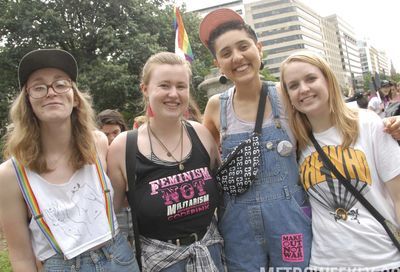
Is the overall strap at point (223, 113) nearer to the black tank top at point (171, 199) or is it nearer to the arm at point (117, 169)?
the black tank top at point (171, 199)

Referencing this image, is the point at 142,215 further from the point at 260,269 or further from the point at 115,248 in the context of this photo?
the point at 260,269

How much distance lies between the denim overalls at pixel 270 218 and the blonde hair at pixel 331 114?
10cm

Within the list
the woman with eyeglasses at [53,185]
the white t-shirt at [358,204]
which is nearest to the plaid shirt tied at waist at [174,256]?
the woman with eyeglasses at [53,185]

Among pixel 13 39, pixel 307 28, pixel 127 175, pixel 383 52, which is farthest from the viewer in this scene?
pixel 383 52

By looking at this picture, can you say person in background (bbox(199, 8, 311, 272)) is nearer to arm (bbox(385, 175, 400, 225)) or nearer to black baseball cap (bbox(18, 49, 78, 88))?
arm (bbox(385, 175, 400, 225))

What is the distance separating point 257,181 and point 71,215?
1161 mm

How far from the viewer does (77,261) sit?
1948 mm

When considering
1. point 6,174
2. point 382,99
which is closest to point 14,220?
point 6,174

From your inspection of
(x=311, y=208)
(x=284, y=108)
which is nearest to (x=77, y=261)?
(x=311, y=208)

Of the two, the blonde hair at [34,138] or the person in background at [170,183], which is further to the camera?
the person in background at [170,183]

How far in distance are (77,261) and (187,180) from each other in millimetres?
791

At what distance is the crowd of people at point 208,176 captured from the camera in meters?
1.99

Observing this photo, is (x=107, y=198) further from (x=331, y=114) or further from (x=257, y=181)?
(x=331, y=114)

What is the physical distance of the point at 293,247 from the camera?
222 centimetres
